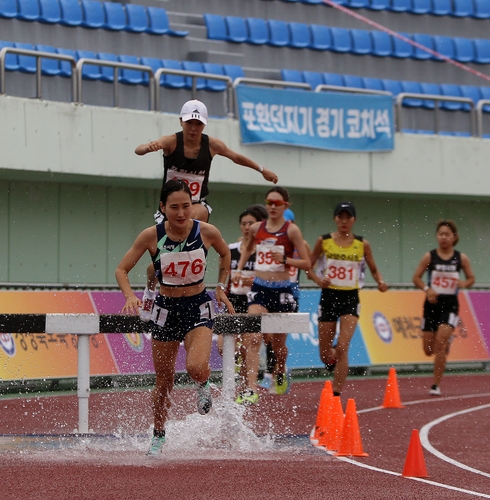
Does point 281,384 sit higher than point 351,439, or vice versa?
point 281,384

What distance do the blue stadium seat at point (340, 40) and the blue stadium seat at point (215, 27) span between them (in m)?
2.66

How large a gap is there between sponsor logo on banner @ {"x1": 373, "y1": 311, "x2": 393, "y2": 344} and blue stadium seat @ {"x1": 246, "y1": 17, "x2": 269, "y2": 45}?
7.53m

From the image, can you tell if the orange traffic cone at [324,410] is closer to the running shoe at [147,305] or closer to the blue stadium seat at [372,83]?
the running shoe at [147,305]

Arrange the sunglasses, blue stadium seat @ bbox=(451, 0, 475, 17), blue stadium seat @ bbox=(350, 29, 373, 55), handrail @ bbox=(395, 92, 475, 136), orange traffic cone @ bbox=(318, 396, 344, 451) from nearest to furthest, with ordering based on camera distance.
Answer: orange traffic cone @ bbox=(318, 396, 344, 451)
the sunglasses
handrail @ bbox=(395, 92, 475, 136)
blue stadium seat @ bbox=(350, 29, 373, 55)
blue stadium seat @ bbox=(451, 0, 475, 17)

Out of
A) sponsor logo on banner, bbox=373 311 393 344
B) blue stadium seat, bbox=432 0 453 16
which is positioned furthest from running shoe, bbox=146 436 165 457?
blue stadium seat, bbox=432 0 453 16

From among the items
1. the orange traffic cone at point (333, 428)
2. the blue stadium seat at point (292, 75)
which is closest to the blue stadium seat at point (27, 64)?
the blue stadium seat at point (292, 75)

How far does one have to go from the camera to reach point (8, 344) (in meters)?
14.2

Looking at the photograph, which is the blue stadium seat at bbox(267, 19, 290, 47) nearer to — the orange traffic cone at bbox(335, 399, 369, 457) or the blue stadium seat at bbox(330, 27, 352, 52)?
the blue stadium seat at bbox(330, 27, 352, 52)

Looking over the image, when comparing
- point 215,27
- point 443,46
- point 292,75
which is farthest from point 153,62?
point 443,46

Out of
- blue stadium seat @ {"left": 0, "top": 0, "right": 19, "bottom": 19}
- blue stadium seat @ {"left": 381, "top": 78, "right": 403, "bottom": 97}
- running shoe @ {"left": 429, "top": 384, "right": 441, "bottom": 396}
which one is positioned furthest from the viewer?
blue stadium seat @ {"left": 381, "top": 78, "right": 403, "bottom": 97}

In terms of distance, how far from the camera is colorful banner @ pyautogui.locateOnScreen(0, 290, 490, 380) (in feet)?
47.4

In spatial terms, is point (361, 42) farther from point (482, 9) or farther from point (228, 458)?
point (228, 458)

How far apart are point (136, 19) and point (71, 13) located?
1428 millimetres

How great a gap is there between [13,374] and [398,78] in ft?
46.7
